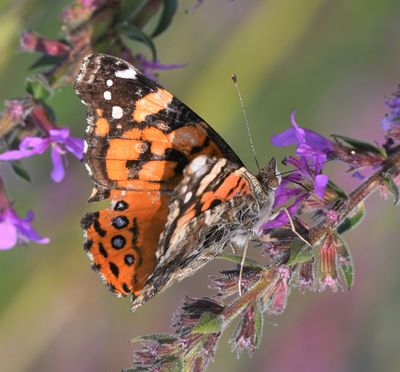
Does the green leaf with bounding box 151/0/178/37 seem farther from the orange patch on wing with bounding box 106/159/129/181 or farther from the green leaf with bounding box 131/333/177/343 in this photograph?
the green leaf with bounding box 131/333/177/343

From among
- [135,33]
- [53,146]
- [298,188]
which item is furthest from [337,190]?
[53,146]

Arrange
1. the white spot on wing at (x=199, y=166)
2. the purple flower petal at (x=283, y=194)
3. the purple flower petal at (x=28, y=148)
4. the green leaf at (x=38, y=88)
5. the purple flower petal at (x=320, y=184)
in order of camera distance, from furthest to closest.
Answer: the green leaf at (x=38, y=88)
the purple flower petal at (x=28, y=148)
the purple flower petal at (x=283, y=194)
the purple flower petal at (x=320, y=184)
the white spot on wing at (x=199, y=166)

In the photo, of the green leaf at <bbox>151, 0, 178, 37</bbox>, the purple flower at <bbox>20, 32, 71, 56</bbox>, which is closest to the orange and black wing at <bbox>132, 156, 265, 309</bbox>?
the green leaf at <bbox>151, 0, 178, 37</bbox>

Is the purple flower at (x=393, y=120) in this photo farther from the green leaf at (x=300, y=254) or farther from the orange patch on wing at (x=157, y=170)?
the orange patch on wing at (x=157, y=170)

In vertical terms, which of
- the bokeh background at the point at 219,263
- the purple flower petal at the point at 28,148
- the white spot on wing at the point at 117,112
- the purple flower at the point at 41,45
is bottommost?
the bokeh background at the point at 219,263

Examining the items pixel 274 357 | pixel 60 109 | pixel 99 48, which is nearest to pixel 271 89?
pixel 60 109

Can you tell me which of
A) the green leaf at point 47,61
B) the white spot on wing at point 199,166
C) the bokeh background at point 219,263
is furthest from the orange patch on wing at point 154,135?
the bokeh background at point 219,263

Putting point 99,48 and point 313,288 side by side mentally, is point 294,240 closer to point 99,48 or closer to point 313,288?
point 313,288

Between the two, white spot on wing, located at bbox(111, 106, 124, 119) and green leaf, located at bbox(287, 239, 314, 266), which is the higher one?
green leaf, located at bbox(287, 239, 314, 266)
